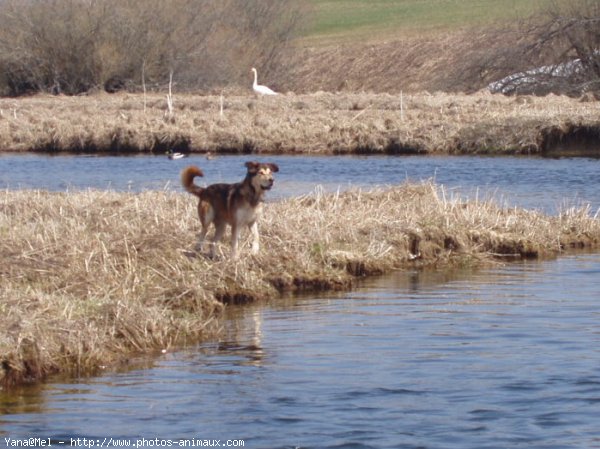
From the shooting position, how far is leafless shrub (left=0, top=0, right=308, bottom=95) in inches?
2117

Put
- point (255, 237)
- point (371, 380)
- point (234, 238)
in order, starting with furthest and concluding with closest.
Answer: point (255, 237) → point (234, 238) → point (371, 380)

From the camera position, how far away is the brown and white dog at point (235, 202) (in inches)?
504

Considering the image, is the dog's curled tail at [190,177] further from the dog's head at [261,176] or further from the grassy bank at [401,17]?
the grassy bank at [401,17]

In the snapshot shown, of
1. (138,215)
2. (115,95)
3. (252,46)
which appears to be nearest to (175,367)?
(138,215)

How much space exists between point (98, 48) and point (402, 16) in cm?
3286

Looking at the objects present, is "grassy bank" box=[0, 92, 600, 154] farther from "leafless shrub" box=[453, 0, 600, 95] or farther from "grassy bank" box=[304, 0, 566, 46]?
"grassy bank" box=[304, 0, 566, 46]

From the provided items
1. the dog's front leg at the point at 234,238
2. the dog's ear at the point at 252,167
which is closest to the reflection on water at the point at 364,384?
the dog's front leg at the point at 234,238

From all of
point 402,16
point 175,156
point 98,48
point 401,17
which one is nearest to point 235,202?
point 175,156

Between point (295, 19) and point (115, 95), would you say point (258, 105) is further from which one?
point (295, 19)

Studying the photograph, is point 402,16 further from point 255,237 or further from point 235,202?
point 235,202

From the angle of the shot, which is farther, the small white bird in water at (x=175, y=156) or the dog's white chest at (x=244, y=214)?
the small white bird in water at (x=175, y=156)

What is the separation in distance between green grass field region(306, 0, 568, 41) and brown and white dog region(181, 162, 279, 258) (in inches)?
2257

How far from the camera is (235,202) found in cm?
1296

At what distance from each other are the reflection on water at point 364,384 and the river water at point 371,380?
0.05 feet
